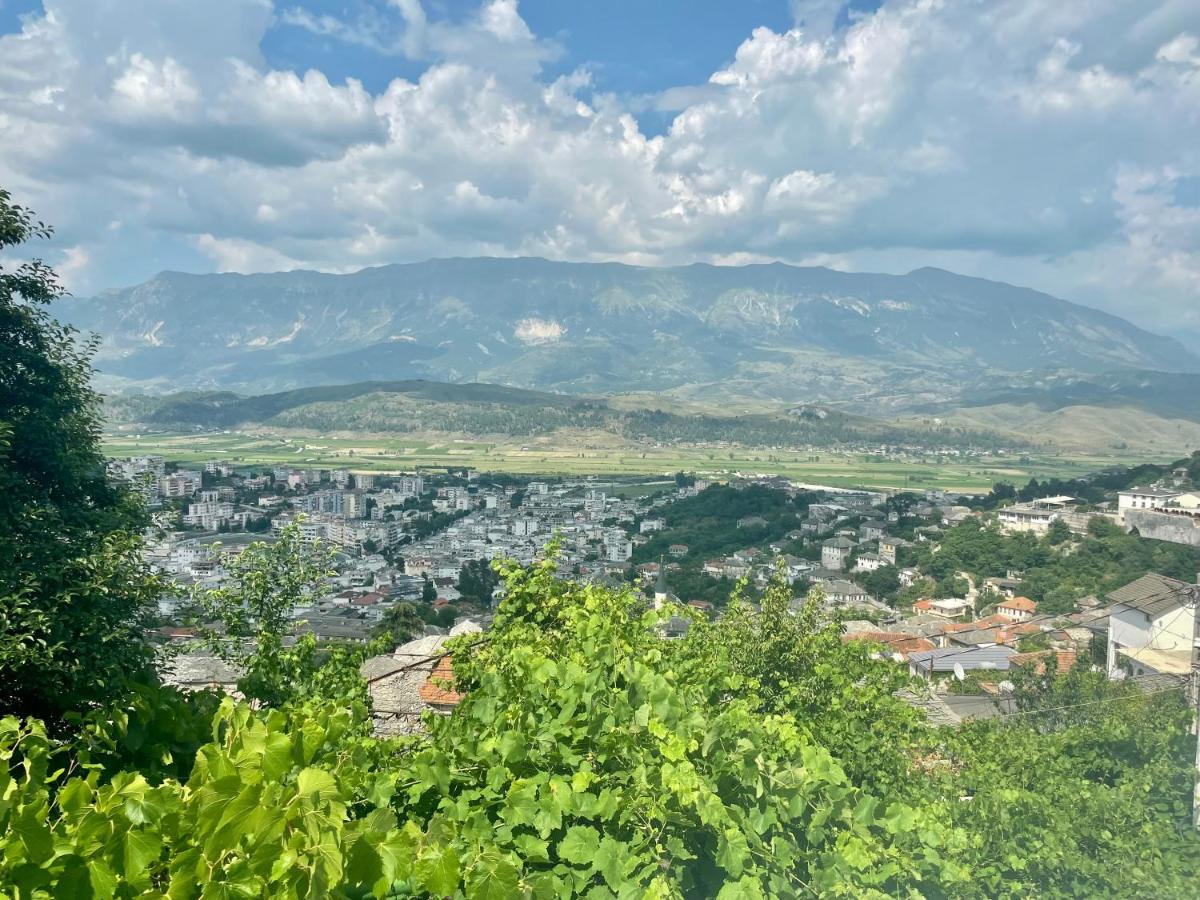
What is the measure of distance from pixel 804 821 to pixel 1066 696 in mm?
19493

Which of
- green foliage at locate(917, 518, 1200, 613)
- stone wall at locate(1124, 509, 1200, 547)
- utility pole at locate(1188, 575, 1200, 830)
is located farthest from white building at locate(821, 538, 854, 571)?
utility pole at locate(1188, 575, 1200, 830)

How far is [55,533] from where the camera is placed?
22.1 feet

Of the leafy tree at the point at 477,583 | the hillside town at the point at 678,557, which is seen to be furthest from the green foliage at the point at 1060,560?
the leafy tree at the point at 477,583

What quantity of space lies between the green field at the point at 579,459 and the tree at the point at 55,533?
93741 mm

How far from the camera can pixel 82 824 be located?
202 centimetres

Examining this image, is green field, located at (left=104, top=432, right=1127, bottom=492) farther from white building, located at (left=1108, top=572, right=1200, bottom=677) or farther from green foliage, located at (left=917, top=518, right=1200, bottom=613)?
white building, located at (left=1108, top=572, right=1200, bottom=677)

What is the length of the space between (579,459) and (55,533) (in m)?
120

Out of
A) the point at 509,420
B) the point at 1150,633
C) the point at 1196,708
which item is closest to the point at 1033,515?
the point at 1150,633

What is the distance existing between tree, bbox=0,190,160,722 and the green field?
9374cm

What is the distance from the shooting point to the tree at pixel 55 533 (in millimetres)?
5516

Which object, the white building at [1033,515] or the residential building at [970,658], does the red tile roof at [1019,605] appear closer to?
the residential building at [970,658]

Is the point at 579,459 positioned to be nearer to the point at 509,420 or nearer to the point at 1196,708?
the point at 509,420

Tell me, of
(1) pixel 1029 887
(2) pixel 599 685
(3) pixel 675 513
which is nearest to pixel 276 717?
(2) pixel 599 685

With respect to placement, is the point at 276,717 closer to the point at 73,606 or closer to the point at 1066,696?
the point at 73,606
